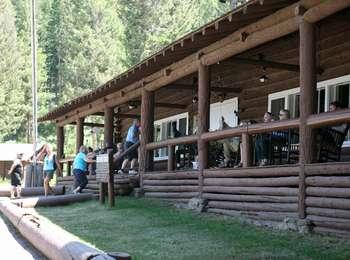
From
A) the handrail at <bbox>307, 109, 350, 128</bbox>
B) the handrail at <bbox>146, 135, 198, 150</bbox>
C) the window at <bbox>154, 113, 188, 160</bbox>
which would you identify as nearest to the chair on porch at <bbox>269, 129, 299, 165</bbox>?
the handrail at <bbox>146, 135, 198, 150</bbox>

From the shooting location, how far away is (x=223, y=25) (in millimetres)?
11562

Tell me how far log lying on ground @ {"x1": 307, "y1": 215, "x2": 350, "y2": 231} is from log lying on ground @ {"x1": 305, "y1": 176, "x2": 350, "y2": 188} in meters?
0.47

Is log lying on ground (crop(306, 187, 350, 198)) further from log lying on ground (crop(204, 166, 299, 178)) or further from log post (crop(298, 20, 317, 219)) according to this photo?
log lying on ground (crop(204, 166, 299, 178))

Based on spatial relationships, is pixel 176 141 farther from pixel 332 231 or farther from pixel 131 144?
pixel 332 231

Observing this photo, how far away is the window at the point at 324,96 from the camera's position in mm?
13719

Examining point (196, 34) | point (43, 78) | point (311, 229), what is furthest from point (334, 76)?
point (43, 78)

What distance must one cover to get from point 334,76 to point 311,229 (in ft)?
18.1

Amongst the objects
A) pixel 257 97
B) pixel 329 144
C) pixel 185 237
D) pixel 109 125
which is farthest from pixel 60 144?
pixel 185 237

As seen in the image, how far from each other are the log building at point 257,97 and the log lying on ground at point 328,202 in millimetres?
16

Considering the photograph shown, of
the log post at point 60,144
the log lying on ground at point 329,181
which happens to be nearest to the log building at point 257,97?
the log lying on ground at point 329,181

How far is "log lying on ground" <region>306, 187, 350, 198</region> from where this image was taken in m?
8.66

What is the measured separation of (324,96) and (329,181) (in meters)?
5.76

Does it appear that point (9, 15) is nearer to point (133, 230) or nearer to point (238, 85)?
point (238, 85)

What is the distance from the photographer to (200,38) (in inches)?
497
